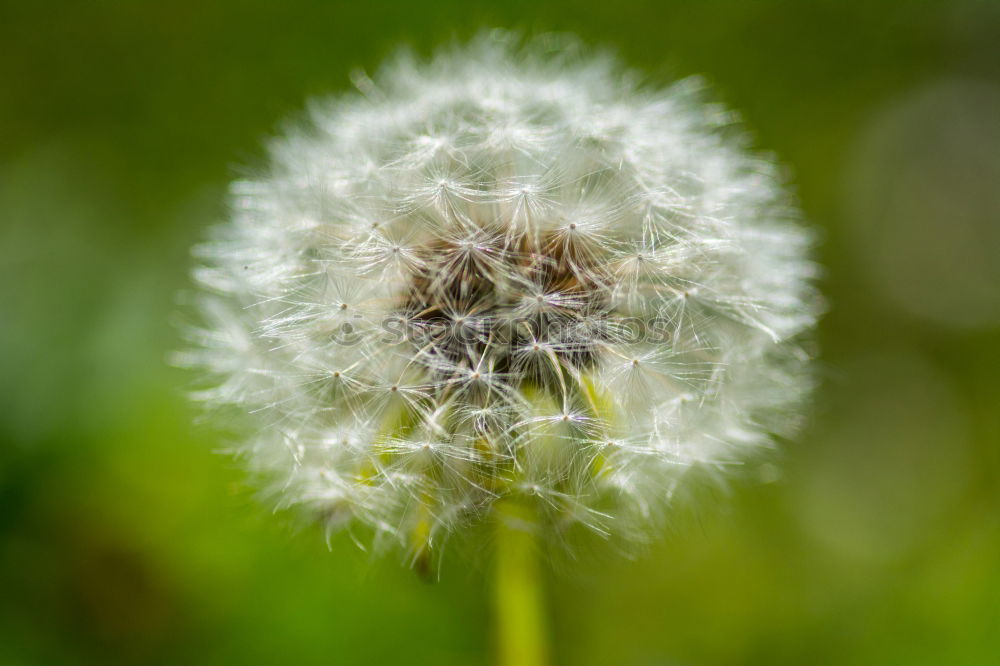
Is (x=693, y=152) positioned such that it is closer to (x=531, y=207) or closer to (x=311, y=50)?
(x=531, y=207)

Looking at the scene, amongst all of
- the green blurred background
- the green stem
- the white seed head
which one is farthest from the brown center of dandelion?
the green blurred background

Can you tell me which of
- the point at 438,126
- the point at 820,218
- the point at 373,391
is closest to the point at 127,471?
the point at 373,391

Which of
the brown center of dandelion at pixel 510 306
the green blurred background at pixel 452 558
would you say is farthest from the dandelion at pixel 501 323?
the green blurred background at pixel 452 558

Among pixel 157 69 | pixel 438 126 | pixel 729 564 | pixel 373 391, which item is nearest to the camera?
pixel 373 391

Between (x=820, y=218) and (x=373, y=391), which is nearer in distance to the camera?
(x=373, y=391)

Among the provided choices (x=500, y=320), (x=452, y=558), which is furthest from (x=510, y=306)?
(x=452, y=558)

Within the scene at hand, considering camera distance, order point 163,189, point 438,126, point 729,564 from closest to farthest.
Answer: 1. point 438,126
2. point 729,564
3. point 163,189

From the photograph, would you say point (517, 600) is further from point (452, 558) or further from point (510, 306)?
point (510, 306)
